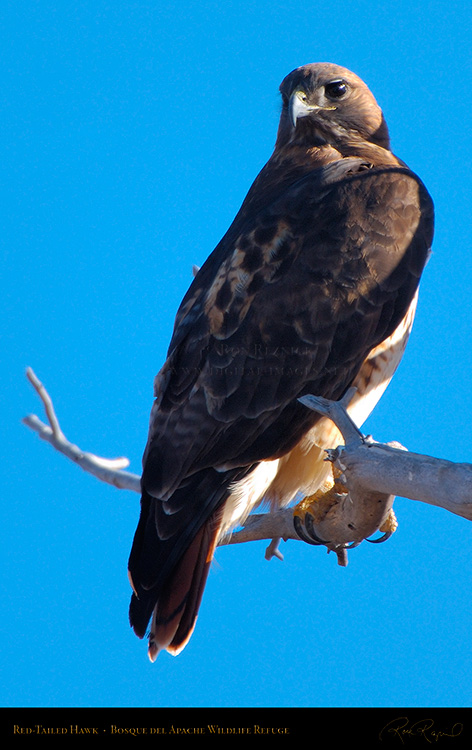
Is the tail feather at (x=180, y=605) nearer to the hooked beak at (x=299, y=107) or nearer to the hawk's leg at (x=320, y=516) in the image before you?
the hawk's leg at (x=320, y=516)

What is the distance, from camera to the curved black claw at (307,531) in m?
3.29

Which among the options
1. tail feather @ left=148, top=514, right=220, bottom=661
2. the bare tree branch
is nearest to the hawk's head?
the bare tree branch

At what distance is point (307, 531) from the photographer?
10.8 feet

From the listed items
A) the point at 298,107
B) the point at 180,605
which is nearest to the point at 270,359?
the point at 180,605

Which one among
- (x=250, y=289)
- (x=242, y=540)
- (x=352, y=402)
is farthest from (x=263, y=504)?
(x=250, y=289)

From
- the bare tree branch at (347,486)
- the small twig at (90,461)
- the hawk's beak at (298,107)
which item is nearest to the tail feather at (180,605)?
the bare tree branch at (347,486)

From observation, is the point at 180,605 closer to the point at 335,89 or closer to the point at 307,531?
the point at 307,531

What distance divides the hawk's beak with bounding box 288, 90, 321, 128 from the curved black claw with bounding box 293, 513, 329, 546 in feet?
5.13

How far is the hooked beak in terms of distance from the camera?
3.65m

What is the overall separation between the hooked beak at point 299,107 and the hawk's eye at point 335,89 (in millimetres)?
82

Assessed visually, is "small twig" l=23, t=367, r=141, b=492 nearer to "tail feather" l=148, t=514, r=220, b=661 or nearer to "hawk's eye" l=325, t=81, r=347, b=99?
"tail feather" l=148, t=514, r=220, b=661

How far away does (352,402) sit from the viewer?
3307 mm

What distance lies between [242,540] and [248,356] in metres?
0.82

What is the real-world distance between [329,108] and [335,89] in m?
0.09
